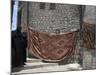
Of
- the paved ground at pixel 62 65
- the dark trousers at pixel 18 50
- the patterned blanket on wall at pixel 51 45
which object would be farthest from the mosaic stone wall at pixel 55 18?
the paved ground at pixel 62 65

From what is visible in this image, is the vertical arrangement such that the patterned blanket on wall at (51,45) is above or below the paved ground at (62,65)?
above

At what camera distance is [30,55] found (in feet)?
7.64

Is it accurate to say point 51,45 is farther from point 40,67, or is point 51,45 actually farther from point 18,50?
point 18,50

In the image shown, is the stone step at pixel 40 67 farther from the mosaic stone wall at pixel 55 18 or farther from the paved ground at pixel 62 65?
the mosaic stone wall at pixel 55 18

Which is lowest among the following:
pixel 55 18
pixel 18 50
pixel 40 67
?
pixel 40 67

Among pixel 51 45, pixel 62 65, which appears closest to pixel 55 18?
pixel 51 45

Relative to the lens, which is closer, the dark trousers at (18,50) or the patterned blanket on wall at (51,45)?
the dark trousers at (18,50)

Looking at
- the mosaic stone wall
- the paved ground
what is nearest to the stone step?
the paved ground

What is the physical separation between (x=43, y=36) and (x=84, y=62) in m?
0.59

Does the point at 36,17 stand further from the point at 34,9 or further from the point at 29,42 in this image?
the point at 29,42

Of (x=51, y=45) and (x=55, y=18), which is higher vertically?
(x=55, y=18)

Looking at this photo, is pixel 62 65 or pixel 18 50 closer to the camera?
pixel 18 50

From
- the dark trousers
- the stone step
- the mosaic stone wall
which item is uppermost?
the mosaic stone wall

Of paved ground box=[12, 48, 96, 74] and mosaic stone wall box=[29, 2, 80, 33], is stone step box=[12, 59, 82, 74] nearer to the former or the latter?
paved ground box=[12, 48, 96, 74]
